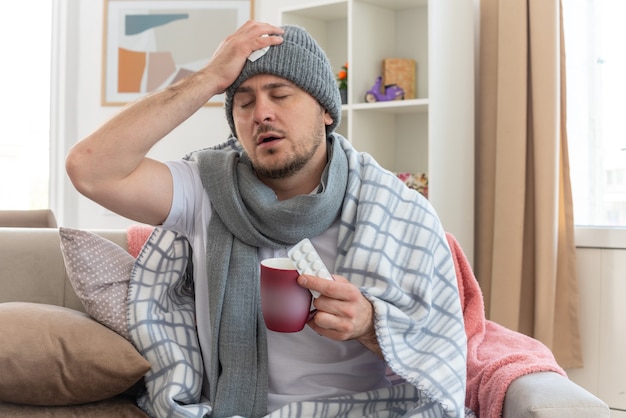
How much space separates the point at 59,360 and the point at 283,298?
0.53 m

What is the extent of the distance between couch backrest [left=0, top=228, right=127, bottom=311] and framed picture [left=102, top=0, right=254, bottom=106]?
2475 millimetres

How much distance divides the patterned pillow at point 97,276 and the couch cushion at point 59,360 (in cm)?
5

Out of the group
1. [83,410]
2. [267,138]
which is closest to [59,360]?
[83,410]

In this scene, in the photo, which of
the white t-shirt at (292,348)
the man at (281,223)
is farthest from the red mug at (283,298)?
the white t-shirt at (292,348)

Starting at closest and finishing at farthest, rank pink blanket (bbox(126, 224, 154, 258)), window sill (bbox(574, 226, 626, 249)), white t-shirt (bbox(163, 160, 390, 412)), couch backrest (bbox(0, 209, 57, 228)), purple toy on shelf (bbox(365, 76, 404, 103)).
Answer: white t-shirt (bbox(163, 160, 390, 412)) → pink blanket (bbox(126, 224, 154, 258)) → couch backrest (bbox(0, 209, 57, 228)) → window sill (bbox(574, 226, 626, 249)) → purple toy on shelf (bbox(365, 76, 404, 103))

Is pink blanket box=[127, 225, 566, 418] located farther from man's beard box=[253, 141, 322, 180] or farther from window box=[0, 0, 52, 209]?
window box=[0, 0, 52, 209]

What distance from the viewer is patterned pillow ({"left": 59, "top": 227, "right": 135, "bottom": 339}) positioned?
1.64 metres

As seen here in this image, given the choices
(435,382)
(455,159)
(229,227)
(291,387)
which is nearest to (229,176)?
(229,227)

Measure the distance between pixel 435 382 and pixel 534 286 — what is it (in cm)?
181

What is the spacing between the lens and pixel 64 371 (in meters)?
1.52

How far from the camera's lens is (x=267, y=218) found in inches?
64.2

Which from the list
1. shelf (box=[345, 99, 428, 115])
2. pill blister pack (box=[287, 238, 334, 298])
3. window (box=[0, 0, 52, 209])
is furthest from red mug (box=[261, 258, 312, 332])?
window (box=[0, 0, 52, 209])

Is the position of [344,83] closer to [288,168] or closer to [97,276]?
[288,168]

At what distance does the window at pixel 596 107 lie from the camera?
3.23 m
